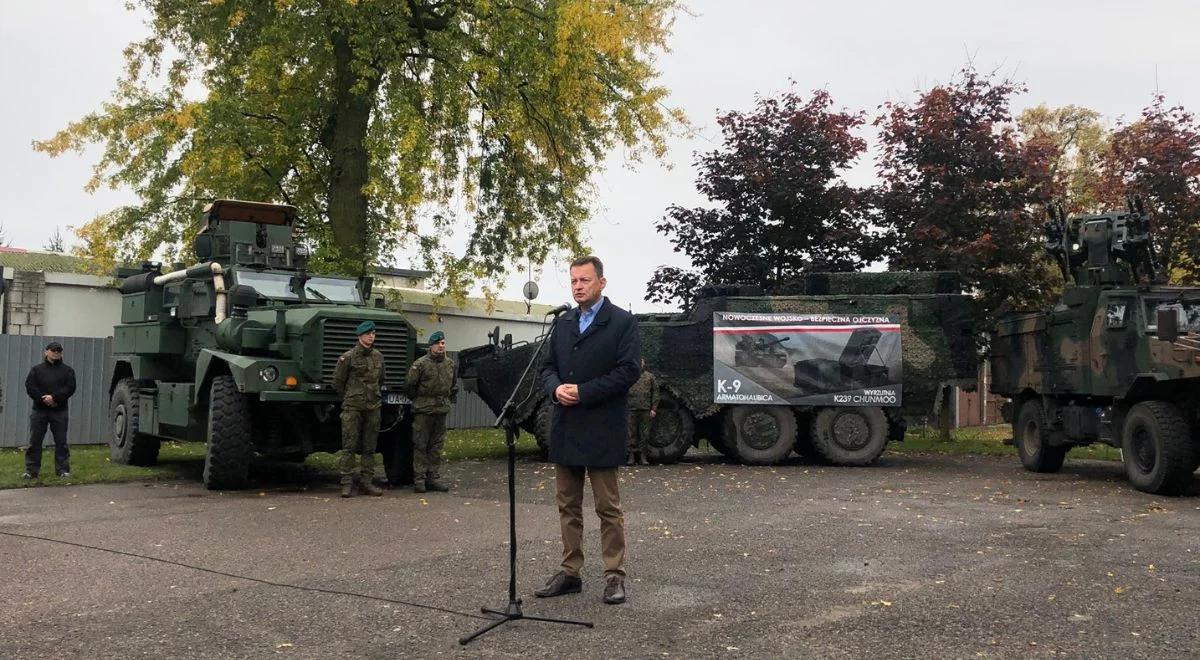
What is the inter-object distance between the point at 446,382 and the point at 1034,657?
820cm

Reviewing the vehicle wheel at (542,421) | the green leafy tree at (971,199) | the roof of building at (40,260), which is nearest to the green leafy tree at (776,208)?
the green leafy tree at (971,199)

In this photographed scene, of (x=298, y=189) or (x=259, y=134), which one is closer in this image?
(x=259, y=134)

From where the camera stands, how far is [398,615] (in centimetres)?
582

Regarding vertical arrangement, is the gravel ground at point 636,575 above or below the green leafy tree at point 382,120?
below

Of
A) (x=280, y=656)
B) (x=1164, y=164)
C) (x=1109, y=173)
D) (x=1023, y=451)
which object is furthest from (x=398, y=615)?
(x=1109, y=173)

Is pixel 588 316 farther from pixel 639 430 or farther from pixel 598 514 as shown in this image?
pixel 639 430

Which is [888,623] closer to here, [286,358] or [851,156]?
[286,358]

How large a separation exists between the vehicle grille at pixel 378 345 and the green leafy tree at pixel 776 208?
30.4 ft

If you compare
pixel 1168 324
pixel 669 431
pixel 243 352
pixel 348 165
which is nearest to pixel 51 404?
pixel 243 352

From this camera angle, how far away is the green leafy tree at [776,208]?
20.4m

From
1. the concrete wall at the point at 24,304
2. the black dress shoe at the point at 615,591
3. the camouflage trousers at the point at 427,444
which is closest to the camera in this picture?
the black dress shoe at the point at 615,591

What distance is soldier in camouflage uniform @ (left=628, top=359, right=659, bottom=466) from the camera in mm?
15508

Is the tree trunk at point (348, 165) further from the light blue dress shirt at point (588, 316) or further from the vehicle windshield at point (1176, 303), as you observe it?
the light blue dress shirt at point (588, 316)

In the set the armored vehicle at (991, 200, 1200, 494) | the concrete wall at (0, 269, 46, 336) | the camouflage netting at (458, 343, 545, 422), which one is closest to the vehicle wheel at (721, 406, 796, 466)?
the camouflage netting at (458, 343, 545, 422)
